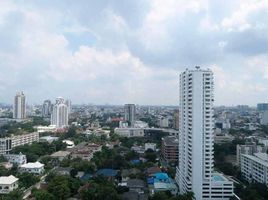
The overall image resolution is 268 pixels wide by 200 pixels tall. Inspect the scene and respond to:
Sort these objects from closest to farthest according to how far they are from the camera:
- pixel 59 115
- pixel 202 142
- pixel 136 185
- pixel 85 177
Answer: pixel 202 142
pixel 136 185
pixel 85 177
pixel 59 115

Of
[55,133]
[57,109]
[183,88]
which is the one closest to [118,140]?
[55,133]

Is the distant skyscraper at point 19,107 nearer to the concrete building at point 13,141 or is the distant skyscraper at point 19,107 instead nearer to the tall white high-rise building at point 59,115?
the tall white high-rise building at point 59,115

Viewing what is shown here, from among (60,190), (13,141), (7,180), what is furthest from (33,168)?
(13,141)

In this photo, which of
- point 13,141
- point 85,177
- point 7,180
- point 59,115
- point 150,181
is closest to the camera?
point 7,180

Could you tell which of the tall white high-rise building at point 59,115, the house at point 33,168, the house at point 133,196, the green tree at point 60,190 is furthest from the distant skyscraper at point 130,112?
the green tree at point 60,190

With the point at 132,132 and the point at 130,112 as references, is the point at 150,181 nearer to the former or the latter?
the point at 132,132

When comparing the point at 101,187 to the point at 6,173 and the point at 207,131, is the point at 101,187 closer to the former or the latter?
the point at 207,131
